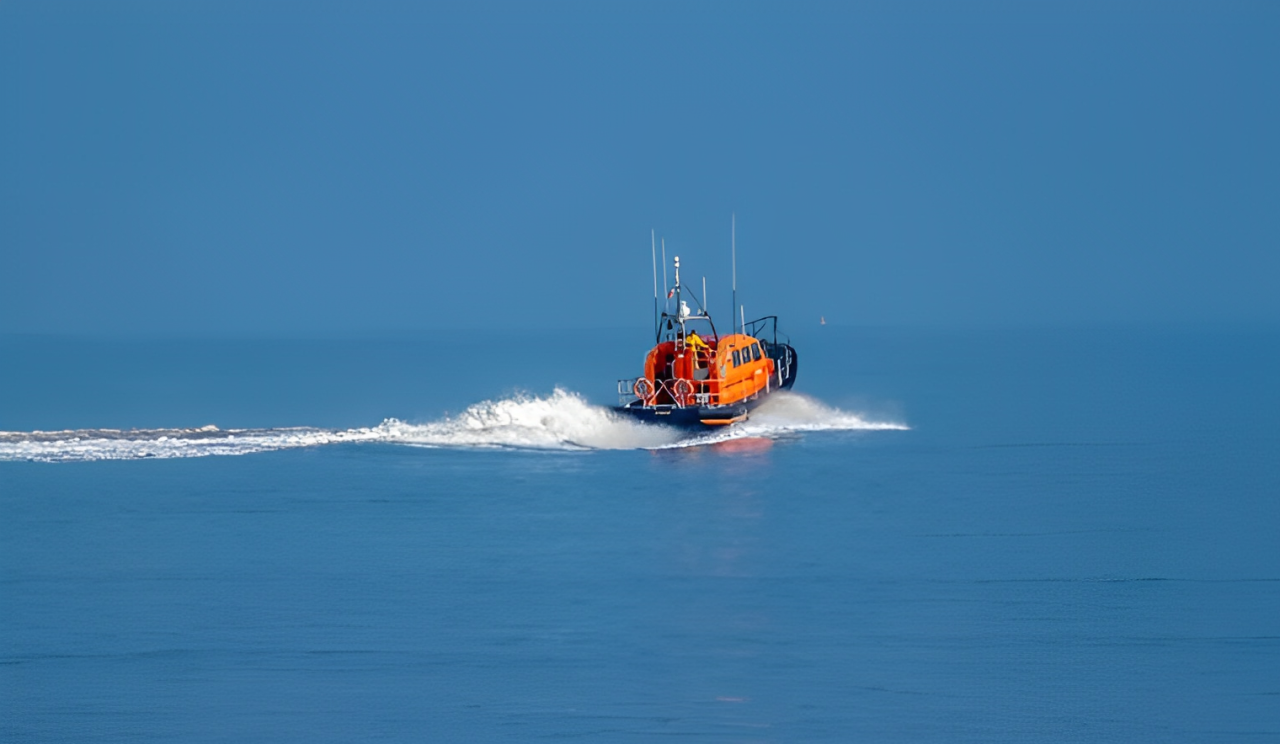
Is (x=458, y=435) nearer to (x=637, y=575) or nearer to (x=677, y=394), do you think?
(x=677, y=394)

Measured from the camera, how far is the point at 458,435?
3659cm

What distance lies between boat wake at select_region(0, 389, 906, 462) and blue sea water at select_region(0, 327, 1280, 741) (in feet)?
0.30

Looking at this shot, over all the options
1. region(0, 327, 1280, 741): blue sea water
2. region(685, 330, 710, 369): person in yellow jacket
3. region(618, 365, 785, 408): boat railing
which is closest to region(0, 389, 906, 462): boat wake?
region(0, 327, 1280, 741): blue sea water

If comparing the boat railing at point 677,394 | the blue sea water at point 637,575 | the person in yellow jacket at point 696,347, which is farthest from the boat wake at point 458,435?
the person in yellow jacket at point 696,347

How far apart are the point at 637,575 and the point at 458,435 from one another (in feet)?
45.8

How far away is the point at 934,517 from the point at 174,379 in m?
38.9

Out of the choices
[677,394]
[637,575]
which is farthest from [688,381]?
[637,575]

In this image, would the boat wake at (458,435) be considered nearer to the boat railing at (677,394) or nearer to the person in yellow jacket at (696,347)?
the boat railing at (677,394)

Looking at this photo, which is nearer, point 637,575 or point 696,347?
point 637,575

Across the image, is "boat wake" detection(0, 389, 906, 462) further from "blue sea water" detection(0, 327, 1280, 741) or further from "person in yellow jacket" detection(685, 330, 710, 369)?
"person in yellow jacket" detection(685, 330, 710, 369)

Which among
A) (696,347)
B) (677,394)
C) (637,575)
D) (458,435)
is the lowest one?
(637,575)

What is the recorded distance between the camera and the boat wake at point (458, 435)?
32594 millimetres

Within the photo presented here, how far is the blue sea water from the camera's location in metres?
17.4

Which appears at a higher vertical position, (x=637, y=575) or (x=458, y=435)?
(x=458, y=435)
